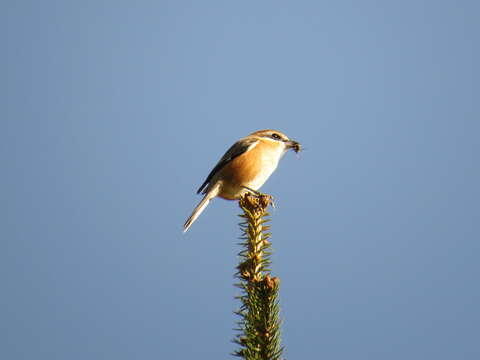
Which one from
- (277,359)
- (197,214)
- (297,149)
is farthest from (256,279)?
(297,149)

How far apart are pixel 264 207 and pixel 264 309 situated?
1024mm

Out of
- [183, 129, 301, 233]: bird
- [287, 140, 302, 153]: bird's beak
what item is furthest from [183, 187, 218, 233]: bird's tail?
[287, 140, 302, 153]: bird's beak

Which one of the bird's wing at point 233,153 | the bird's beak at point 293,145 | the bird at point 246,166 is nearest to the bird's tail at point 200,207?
the bird at point 246,166

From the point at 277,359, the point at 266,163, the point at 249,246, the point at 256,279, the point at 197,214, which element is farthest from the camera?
the point at 266,163

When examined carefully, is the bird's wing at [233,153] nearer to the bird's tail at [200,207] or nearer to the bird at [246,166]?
the bird at [246,166]

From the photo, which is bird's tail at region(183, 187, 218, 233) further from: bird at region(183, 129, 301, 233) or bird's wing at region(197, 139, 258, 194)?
bird's wing at region(197, 139, 258, 194)

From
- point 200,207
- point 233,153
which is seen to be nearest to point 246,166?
point 233,153

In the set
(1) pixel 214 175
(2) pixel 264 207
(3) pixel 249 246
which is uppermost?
(1) pixel 214 175

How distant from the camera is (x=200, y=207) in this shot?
22.2 ft

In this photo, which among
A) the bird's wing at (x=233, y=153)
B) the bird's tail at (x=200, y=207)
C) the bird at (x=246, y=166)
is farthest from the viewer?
the bird's wing at (x=233, y=153)

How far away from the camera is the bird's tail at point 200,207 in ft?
21.4

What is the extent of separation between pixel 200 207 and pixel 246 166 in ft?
2.84

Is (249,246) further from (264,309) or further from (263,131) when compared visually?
(263,131)

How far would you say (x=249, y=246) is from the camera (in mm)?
3494
